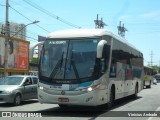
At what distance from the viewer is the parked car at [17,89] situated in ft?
58.4

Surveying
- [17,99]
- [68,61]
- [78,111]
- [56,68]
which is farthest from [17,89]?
[68,61]

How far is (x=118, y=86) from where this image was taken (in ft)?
58.3

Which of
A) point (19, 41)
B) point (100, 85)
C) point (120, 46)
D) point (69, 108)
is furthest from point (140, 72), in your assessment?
point (19, 41)

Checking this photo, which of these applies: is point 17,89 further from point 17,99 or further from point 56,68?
point 56,68

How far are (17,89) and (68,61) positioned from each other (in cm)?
519

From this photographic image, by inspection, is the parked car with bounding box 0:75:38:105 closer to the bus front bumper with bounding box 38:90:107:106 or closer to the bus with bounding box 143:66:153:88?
the bus front bumper with bounding box 38:90:107:106

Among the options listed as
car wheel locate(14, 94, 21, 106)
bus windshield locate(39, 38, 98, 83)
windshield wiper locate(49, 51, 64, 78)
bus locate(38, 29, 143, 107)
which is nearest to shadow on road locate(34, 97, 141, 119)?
bus locate(38, 29, 143, 107)

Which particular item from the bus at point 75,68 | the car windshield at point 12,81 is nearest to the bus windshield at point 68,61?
the bus at point 75,68

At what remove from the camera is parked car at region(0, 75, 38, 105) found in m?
17.8

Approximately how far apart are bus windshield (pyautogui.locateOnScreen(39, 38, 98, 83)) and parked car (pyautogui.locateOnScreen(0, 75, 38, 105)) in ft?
13.2

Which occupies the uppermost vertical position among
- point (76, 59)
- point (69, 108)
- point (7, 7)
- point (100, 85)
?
point (7, 7)

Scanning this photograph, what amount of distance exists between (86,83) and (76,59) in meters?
1.01

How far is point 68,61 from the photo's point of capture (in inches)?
557

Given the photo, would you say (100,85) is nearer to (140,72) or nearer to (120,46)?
(120,46)
